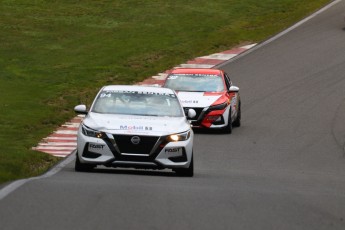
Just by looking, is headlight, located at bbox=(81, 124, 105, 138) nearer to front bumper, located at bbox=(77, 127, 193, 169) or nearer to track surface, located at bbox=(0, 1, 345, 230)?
front bumper, located at bbox=(77, 127, 193, 169)

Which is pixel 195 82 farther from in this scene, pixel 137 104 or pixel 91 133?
pixel 91 133

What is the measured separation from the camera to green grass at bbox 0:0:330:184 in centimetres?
2991

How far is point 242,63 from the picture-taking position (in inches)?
1459

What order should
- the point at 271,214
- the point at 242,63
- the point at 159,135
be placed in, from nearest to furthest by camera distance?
the point at 271,214 → the point at 159,135 → the point at 242,63


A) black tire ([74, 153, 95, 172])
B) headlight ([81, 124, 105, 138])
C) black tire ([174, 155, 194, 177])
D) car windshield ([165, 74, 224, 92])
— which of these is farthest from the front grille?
car windshield ([165, 74, 224, 92])

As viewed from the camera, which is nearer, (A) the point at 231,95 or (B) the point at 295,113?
(A) the point at 231,95

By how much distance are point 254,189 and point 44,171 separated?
14.1 feet

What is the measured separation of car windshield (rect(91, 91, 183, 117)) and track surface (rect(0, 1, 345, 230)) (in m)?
0.95

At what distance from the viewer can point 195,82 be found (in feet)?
88.9

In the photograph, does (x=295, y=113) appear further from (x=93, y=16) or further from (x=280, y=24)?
(x=93, y=16)

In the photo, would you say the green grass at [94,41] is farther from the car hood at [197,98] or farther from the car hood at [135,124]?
the car hood at [135,124]

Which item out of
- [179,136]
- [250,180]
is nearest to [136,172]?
[179,136]

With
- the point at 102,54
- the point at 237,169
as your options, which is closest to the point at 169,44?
the point at 102,54

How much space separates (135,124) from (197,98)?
367 inches
